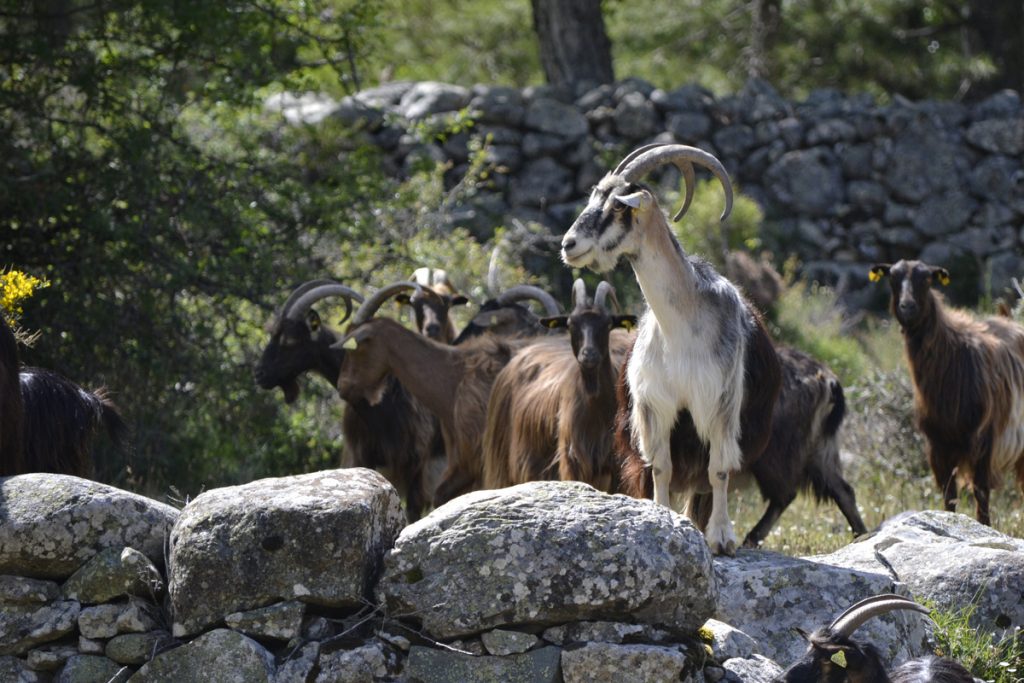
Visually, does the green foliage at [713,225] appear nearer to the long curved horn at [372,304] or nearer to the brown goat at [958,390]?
the brown goat at [958,390]

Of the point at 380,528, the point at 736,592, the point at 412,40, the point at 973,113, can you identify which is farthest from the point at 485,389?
the point at 412,40

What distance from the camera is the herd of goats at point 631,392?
22.3ft

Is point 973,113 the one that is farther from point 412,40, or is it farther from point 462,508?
point 462,508

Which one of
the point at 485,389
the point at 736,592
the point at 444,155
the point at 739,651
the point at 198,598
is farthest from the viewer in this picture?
the point at 444,155

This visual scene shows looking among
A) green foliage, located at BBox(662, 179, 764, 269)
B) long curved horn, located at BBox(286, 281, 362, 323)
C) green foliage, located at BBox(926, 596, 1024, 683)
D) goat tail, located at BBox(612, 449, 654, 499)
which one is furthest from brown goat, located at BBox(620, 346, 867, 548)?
green foliage, located at BBox(662, 179, 764, 269)

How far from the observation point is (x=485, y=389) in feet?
29.3

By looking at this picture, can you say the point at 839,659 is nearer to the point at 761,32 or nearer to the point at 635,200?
the point at 635,200

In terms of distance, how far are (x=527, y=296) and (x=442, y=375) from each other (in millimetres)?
1415

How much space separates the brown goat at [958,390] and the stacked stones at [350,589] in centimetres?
424

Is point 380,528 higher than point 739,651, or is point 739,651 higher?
point 380,528

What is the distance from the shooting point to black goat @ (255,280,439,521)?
9.80m

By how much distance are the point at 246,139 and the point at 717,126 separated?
250 inches

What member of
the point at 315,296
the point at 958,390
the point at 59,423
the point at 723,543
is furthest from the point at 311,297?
the point at 958,390

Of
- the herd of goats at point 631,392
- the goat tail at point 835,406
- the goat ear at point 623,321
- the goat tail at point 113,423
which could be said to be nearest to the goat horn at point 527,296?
the herd of goats at point 631,392
